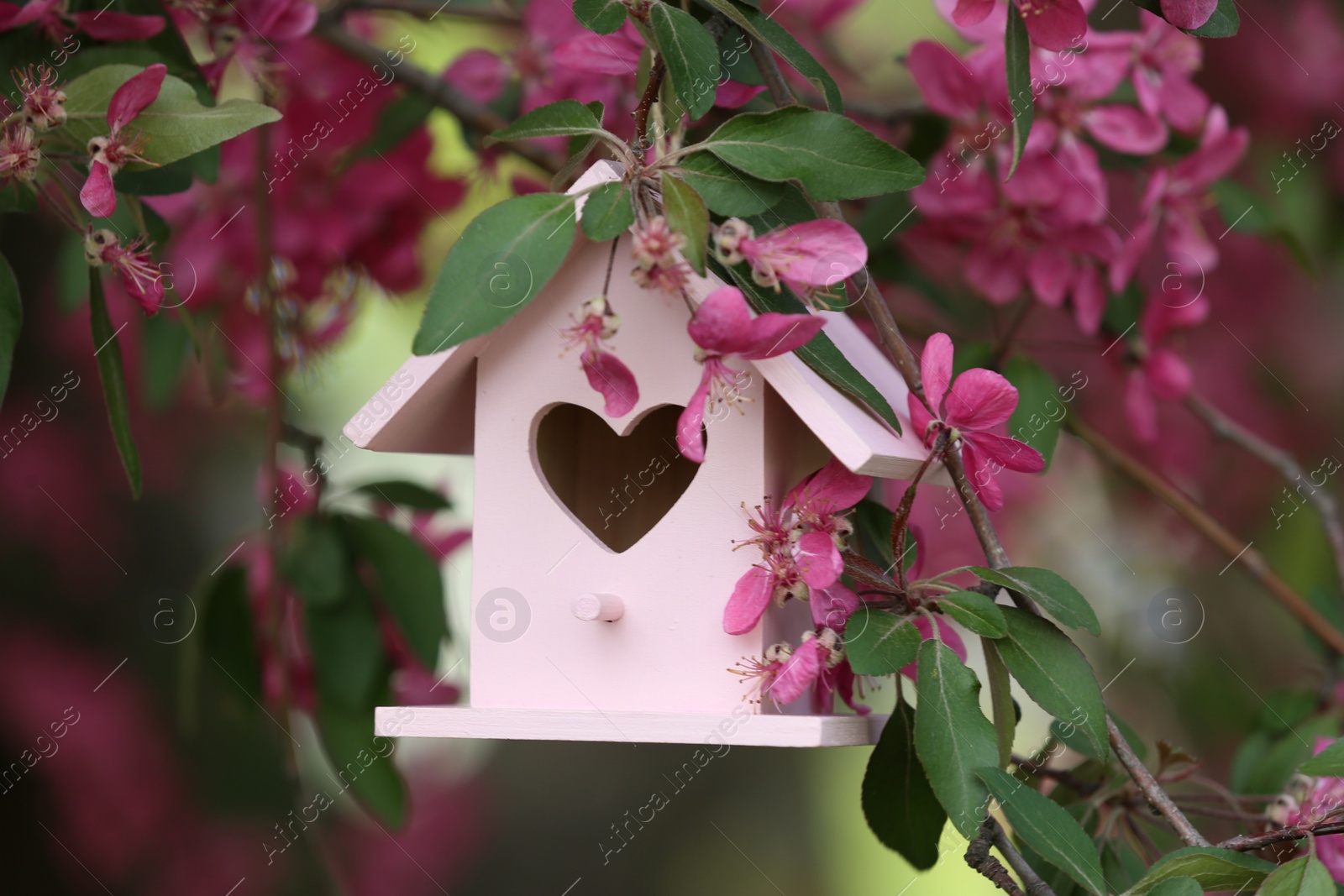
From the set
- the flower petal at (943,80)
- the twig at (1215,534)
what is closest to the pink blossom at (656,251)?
the flower petal at (943,80)

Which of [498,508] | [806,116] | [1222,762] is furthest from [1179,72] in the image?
[1222,762]

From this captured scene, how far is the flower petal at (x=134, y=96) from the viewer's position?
0.82 m

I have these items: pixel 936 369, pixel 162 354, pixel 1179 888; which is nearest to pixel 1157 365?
pixel 936 369

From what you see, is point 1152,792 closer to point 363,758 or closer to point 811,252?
point 811,252

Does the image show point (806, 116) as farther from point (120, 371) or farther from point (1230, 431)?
point (1230, 431)

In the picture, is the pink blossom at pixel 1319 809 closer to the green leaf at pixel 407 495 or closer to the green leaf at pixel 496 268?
the green leaf at pixel 496 268

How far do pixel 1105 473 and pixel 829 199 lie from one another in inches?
55.0

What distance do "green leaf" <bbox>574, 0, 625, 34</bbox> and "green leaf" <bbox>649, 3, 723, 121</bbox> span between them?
0.07 ft

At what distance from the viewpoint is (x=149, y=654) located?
2.16m

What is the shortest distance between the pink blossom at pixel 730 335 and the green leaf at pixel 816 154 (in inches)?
3.0

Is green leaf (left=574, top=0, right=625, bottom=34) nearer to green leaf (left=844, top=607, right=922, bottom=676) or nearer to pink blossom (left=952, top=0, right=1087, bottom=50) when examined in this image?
pink blossom (left=952, top=0, right=1087, bottom=50)

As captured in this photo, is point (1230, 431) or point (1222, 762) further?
point (1222, 762)

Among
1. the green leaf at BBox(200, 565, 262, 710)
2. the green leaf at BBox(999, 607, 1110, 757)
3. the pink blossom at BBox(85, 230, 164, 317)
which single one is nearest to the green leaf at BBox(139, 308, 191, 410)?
the green leaf at BBox(200, 565, 262, 710)

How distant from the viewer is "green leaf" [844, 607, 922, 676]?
73 cm
